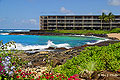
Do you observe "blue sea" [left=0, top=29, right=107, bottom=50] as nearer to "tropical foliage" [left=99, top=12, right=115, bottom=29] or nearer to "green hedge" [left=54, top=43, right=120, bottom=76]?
"green hedge" [left=54, top=43, right=120, bottom=76]

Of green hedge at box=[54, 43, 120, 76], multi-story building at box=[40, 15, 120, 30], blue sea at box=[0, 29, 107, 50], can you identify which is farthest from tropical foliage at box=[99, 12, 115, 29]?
green hedge at box=[54, 43, 120, 76]

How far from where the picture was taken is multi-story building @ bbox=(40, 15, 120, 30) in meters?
96.2

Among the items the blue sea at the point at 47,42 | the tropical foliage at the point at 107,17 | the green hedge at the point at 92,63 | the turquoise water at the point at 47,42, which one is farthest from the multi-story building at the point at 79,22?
the green hedge at the point at 92,63

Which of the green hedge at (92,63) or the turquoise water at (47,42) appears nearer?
the green hedge at (92,63)

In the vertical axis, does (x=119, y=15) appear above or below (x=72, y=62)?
above

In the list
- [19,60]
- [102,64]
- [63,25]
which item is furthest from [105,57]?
[63,25]

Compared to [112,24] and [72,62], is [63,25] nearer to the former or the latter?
[112,24]

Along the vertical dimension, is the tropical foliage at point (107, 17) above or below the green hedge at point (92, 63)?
above

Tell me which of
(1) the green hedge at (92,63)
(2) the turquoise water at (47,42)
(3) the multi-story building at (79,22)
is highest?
(3) the multi-story building at (79,22)

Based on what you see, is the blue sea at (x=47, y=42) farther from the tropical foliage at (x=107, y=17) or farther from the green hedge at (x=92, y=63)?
the tropical foliage at (x=107, y=17)

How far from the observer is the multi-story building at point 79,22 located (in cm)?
9619

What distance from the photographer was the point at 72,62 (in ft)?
25.2

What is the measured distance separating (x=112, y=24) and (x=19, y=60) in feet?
318

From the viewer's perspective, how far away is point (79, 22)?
96562 mm
